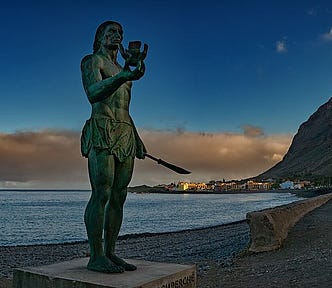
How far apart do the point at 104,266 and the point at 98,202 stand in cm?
81

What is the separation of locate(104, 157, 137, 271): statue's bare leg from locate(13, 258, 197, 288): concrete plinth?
40 cm

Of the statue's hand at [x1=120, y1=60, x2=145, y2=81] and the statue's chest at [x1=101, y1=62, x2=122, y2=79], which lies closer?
the statue's hand at [x1=120, y1=60, x2=145, y2=81]

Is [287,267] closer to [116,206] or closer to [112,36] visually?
[116,206]

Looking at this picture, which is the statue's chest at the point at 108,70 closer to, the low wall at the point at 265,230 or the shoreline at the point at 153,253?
the low wall at the point at 265,230

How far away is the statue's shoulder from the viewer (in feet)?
18.8

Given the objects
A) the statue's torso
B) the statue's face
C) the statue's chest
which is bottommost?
the statue's torso

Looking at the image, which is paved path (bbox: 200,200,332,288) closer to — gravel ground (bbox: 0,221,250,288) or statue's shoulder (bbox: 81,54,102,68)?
gravel ground (bbox: 0,221,250,288)

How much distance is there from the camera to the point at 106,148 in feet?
18.4

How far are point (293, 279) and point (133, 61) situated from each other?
6.51 m

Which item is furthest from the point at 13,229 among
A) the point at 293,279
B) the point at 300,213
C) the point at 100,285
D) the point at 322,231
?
the point at 100,285

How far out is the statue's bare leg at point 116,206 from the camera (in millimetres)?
5848

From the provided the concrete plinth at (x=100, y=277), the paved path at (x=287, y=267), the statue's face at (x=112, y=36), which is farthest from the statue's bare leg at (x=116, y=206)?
the paved path at (x=287, y=267)

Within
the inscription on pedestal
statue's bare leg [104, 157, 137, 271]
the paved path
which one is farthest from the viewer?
the paved path

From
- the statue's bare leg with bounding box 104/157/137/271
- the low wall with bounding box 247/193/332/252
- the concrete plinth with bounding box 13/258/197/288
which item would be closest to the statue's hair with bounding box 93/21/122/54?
the statue's bare leg with bounding box 104/157/137/271
